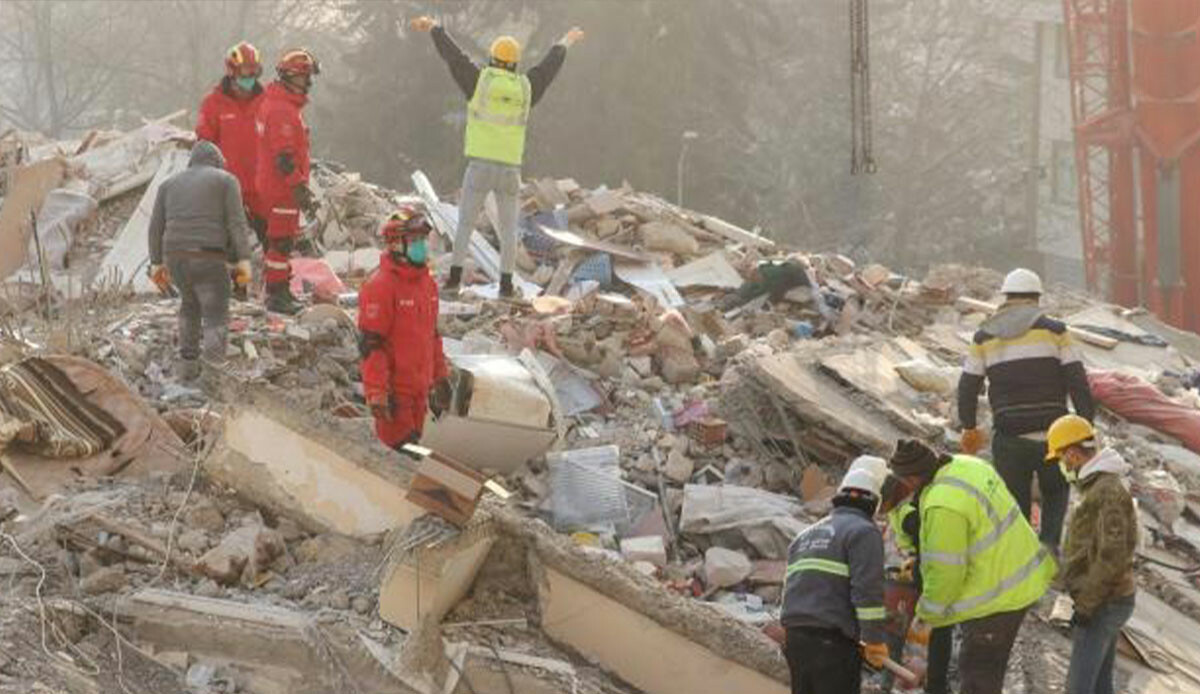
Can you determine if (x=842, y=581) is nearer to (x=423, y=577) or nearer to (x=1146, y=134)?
(x=423, y=577)

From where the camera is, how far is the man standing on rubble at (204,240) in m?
8.45

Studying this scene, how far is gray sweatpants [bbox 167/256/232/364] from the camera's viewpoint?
851cm

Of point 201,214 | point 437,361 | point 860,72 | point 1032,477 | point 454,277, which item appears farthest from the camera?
point 860,72

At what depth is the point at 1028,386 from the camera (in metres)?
7.61

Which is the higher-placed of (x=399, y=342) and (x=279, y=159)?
(x=279, y=159)

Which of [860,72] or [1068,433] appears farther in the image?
[860,72]

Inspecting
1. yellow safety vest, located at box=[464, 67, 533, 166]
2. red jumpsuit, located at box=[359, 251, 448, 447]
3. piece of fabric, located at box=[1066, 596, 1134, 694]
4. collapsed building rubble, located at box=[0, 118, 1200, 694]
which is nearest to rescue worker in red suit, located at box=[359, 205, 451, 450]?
red jumpsuit, located at box=[359, 251, 448, 447]

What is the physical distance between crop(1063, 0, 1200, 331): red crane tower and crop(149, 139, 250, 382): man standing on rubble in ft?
41.0

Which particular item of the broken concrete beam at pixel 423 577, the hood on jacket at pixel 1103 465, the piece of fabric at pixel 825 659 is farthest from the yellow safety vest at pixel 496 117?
the piece of fabric at pixel 825 659

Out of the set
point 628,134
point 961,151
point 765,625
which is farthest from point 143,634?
point 961,151

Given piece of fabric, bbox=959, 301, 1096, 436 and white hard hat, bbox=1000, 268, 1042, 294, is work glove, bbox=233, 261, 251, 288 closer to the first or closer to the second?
piece of fabric, bbox=959, 301, 1096, 436

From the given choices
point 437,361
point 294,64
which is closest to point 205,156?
point 294,64

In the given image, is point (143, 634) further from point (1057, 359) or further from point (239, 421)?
point (1057, 359)

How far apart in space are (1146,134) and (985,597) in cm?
1345
